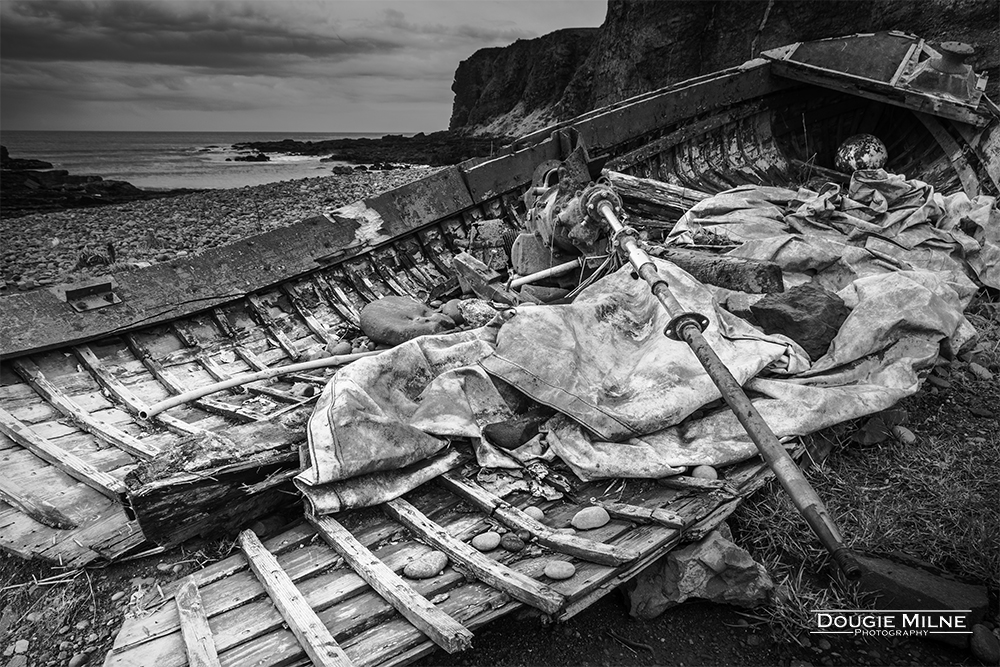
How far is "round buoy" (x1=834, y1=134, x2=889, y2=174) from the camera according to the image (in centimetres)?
730

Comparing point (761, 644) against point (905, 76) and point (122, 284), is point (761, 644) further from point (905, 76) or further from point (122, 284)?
point (905, 76)

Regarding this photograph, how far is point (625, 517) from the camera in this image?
2.39 m

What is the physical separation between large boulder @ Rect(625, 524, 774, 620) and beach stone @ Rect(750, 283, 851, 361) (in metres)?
1.53

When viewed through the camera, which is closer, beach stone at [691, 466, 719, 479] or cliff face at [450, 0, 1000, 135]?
beach stone at [691, 466, 719, 479]

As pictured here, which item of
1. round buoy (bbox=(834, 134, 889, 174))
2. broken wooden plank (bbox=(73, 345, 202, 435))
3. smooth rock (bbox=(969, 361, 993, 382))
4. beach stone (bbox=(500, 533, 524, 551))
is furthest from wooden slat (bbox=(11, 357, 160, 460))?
round buoy (bbox=(834, 134, 889, 174))

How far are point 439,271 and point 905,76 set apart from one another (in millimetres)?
5794

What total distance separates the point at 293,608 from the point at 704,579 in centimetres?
146

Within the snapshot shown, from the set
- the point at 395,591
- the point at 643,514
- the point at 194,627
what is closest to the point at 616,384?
the point at 643,514

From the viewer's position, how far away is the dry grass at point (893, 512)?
87.4 inches

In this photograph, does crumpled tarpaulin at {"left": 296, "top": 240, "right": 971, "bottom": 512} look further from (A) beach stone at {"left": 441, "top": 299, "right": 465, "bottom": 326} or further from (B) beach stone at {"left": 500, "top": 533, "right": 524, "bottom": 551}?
(A) beach stone at {"left": 441, "top": 299, "right": 465, "bottom": 326}

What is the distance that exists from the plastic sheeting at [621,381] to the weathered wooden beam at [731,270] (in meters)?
0.39

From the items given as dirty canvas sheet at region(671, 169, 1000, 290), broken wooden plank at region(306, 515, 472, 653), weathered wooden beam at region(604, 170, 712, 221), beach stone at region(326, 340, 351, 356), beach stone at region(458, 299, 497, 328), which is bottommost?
broken wooden plank at region(306, 515, 472, 653)

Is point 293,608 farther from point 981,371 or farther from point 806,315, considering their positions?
point 981,371

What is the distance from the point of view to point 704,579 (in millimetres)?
2199
